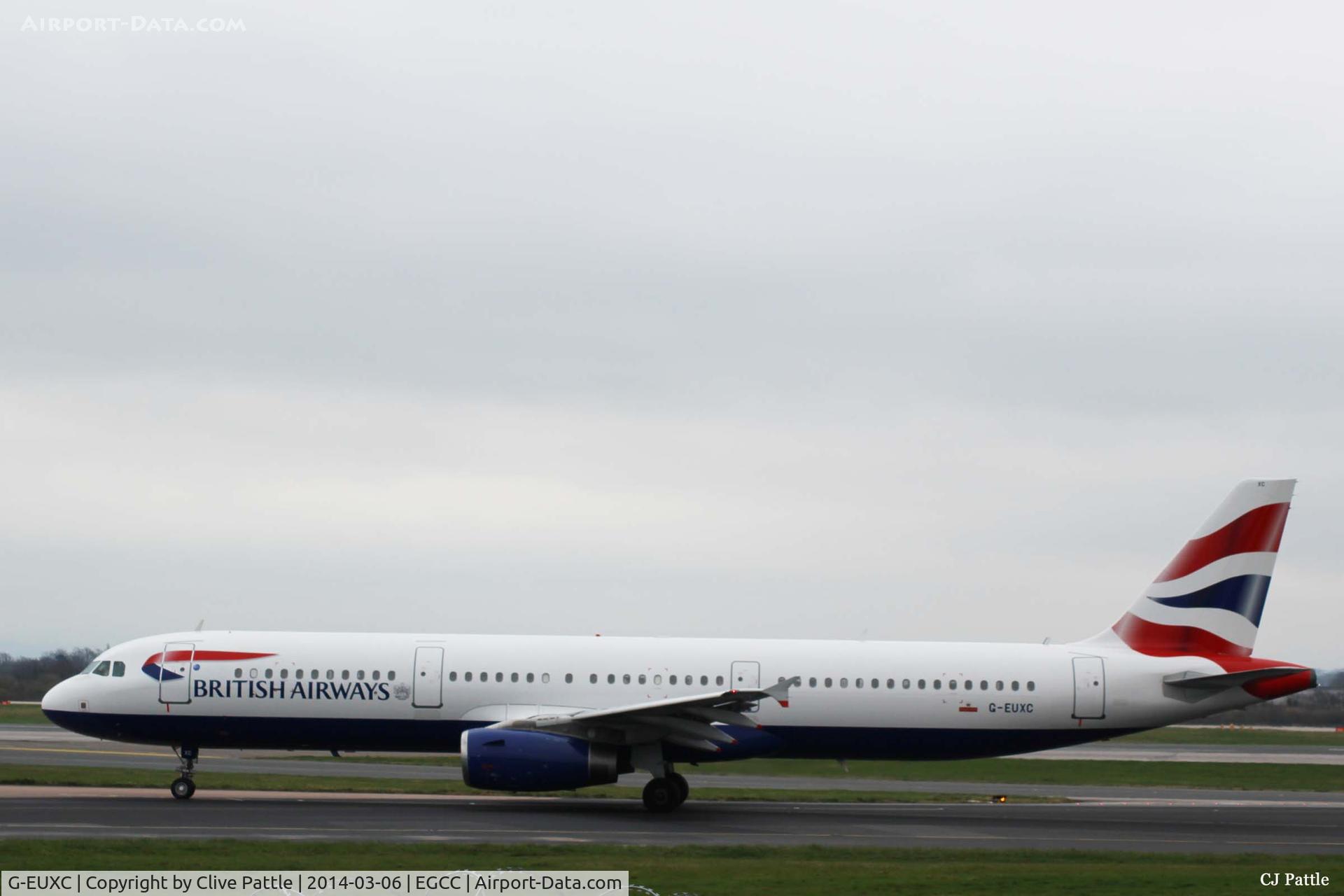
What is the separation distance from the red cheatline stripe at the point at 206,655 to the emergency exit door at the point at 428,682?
9.49 feet

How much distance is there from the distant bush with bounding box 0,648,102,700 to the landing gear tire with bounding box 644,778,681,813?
60.0 m

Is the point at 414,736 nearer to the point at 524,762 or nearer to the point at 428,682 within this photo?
the point at 428,682

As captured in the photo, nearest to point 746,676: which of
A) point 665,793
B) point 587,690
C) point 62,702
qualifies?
point 665,793

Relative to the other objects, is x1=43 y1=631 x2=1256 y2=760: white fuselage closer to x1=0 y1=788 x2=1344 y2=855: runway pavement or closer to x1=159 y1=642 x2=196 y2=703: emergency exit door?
x1=159 y1=642 x2=196 y2=703: emergency exit door

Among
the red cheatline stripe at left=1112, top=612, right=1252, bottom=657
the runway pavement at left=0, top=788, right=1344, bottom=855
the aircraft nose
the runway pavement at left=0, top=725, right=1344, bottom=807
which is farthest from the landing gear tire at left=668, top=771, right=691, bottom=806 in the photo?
the aircraft nose

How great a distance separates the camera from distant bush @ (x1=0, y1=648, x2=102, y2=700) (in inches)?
3278

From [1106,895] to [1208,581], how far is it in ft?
45.7

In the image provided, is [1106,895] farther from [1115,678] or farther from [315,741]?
[315,741]

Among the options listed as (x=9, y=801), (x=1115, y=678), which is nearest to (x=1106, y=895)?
(x=1115, y=678)

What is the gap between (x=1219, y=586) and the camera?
29.8 metres

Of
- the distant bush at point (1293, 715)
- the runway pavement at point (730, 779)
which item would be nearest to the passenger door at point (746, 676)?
the runway pavement at point (730, 779)

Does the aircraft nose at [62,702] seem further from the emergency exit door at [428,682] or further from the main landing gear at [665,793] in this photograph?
the main landing gear at [665,793]

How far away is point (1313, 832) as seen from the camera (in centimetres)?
2561

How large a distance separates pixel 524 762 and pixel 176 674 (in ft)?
24.4
